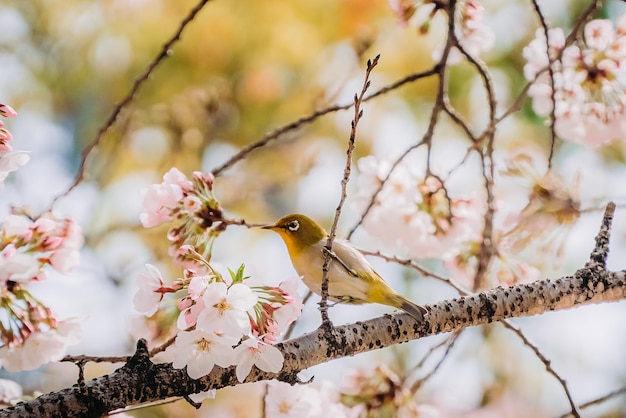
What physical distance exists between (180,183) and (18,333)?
15.1 inches

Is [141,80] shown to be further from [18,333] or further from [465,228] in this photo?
[465,228]

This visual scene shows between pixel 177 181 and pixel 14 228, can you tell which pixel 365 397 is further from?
pixel 14 228

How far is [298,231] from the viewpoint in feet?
4.81

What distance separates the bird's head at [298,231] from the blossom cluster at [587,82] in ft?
1.93

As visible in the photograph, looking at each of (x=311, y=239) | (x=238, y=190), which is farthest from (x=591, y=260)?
(x=238, y=190)

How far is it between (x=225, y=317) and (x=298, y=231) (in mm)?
497

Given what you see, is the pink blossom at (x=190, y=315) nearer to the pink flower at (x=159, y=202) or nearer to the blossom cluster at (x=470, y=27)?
the pink flower at (x=159, y=202)

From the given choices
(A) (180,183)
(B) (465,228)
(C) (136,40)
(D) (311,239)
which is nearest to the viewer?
(A) (180,183)

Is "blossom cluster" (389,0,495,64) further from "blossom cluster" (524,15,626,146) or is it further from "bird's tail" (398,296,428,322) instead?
"bird's tail" (398,296,428,322)

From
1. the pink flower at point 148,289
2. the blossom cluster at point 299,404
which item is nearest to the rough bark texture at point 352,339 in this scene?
the pink flower at point 148,289

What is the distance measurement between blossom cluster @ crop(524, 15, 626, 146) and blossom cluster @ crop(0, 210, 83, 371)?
3.47 feet

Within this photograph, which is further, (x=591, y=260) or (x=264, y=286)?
(x=591, y=260)

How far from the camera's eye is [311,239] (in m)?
1.46

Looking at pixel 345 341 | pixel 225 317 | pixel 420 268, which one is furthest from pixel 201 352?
pixel 420 268
